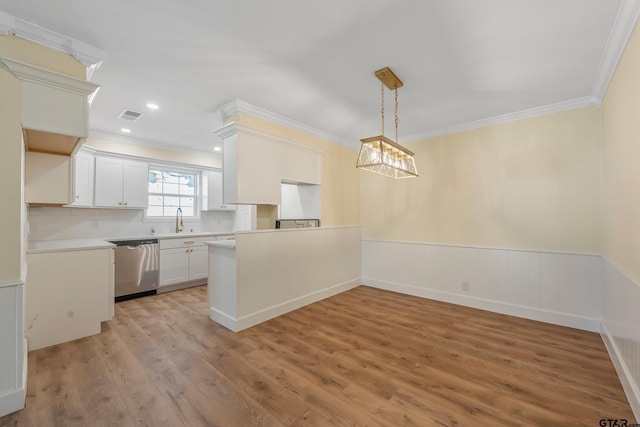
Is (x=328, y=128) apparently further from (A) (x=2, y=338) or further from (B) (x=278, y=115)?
(A) (x=2, y=338)

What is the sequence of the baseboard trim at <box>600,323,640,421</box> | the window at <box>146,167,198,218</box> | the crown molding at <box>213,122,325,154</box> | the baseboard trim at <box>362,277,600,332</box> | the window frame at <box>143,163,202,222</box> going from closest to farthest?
the baseboard trim at <box>600,323,640,421</box>
the baseboard trim at <box>362,277,600,332</box>
the crown molding at <box>213,122,325,154</box>
the window frame at <box>143,163,202,222</box>
the window at <box>146,167,198,218</box>

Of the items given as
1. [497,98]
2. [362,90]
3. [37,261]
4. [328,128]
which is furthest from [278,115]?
[37,261]

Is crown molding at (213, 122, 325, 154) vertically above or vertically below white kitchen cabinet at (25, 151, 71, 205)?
above

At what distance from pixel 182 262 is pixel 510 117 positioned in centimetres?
561

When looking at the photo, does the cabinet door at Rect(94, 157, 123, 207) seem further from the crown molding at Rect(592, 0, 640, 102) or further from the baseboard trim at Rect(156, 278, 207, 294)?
the crown molding at Rect(592, 0, 640, 102)

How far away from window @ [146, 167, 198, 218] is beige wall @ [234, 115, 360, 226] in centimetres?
301

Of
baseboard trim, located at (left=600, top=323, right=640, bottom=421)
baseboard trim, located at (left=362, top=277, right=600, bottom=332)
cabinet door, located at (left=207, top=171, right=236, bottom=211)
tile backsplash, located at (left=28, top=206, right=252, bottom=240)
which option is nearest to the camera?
baseboard trim, located at (left=600, top=323, right=640, bottom=421)

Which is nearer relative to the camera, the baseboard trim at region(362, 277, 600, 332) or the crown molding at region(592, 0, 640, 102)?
the crown molding at region(592, 0, 640, 102)

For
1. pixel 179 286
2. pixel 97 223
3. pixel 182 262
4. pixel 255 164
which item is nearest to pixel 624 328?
pixel 255 164

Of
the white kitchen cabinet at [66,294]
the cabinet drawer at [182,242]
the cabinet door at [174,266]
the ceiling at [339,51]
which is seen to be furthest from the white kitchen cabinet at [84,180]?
the white kitchen cabinet at [66,294]

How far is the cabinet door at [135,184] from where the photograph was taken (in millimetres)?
4555

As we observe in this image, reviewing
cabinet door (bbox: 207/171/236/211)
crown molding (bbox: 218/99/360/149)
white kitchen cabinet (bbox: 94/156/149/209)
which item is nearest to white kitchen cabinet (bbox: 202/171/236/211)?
cabinet door (bbox: 207/171/236/211)

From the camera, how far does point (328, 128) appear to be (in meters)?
4.18

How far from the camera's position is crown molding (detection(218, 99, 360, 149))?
320 cm
